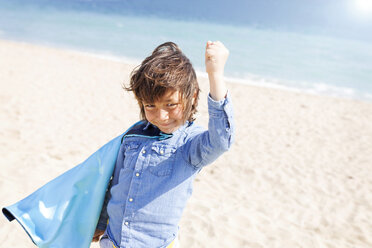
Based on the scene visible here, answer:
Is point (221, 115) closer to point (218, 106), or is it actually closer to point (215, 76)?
point (218, 106)

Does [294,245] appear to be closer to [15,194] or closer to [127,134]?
[127,134]

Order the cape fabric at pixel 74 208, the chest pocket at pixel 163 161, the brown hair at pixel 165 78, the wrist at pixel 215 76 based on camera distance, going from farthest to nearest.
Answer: the cape fabric at pixel 74 208 < the chest pocket at pixel 163 161 < the brown hair at pixel 165 78 < the wrist at pixel 215 76

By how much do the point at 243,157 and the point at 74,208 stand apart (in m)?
4.37

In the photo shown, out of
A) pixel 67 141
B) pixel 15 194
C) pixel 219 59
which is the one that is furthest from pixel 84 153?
pixel 219 59

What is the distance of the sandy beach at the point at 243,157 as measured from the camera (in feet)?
12.3

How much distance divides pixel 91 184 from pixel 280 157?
4764mm

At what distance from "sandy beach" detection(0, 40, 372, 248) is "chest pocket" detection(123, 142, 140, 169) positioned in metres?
1.97

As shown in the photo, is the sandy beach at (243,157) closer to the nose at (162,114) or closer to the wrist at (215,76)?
the nose at (162,114)

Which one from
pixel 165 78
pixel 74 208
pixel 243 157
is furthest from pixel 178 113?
pixel 243 157

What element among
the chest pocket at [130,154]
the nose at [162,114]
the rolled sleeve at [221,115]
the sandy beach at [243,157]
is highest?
the rolled sleeve at [221,115]

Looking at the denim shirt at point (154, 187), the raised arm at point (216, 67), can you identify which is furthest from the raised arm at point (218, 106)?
the denim shirt at point (154, 187)

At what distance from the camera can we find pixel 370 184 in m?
5.37

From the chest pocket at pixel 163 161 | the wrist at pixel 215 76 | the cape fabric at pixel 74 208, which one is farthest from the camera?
the cape fabric at pixel 74 208

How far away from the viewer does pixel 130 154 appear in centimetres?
167
